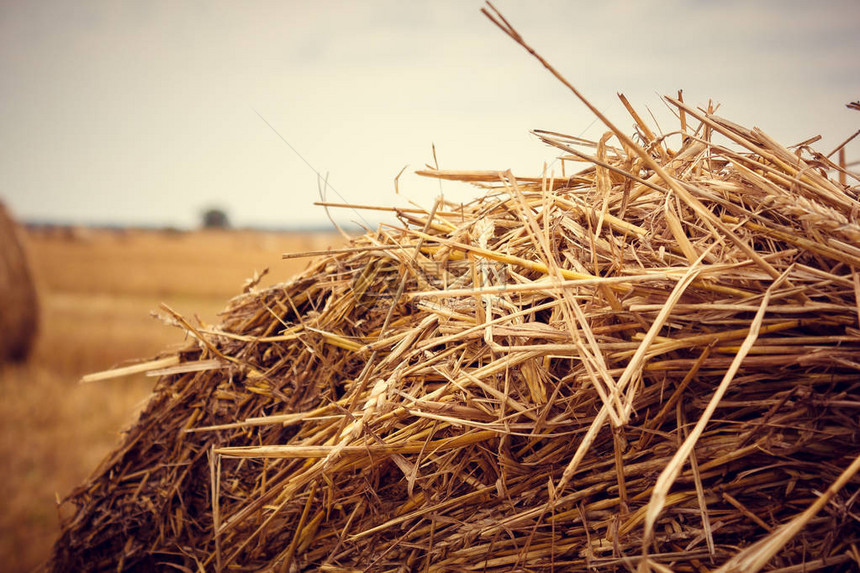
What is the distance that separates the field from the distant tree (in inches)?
1449

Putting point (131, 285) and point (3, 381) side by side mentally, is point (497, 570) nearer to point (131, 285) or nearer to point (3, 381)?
point (3, 381)

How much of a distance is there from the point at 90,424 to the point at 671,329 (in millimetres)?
6630

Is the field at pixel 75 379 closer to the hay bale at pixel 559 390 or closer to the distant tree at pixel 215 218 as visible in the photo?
the hay bale at pixel 559 390

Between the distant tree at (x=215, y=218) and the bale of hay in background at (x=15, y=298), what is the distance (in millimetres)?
46877

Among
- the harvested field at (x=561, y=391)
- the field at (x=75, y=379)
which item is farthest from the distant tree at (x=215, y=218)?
the harvested field at (x=561, y=391)

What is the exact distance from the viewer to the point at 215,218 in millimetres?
53531

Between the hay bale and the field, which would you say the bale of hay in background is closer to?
the field

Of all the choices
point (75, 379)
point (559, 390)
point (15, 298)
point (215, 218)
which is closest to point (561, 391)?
point (559, 390)

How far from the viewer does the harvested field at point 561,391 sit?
1.11 meters

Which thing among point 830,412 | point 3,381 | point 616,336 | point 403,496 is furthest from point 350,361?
point 3,381

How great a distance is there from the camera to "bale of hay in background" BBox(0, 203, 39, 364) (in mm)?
7824

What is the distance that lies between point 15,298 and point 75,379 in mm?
1897

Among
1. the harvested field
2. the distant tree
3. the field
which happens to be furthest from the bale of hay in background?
the distant tree

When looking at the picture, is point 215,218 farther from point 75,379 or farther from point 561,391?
point 561,391
